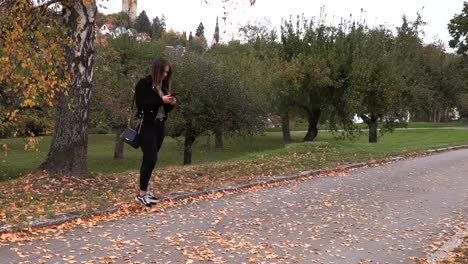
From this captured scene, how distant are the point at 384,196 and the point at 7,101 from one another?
438 inches

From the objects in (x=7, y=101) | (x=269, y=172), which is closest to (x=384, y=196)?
(x=269, y=172)

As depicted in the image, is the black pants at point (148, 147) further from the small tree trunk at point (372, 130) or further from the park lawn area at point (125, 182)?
the small tree trunk at point (372, 130)

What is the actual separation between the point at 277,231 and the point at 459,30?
54362 mm

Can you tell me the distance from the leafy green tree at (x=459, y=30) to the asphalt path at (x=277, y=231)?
161 feet

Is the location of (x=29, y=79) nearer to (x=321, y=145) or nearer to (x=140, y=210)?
(x=140, y=210)

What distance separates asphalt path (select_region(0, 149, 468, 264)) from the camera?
4.98 meters

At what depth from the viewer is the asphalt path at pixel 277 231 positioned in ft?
16.3

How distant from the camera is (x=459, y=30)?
177ft

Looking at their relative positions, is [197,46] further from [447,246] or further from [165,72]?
[447,246]

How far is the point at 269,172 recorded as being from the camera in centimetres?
1104

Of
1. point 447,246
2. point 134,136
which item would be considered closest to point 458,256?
point 447,246

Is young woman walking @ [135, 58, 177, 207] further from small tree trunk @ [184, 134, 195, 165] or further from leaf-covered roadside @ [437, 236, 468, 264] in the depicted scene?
small tree trunk @ [184, 134, 195, 165]

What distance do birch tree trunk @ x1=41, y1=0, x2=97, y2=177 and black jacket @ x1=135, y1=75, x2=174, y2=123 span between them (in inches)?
88.2

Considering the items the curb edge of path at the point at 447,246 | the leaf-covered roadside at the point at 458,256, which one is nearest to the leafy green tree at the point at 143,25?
the curb edge of path at the point at 447,246
